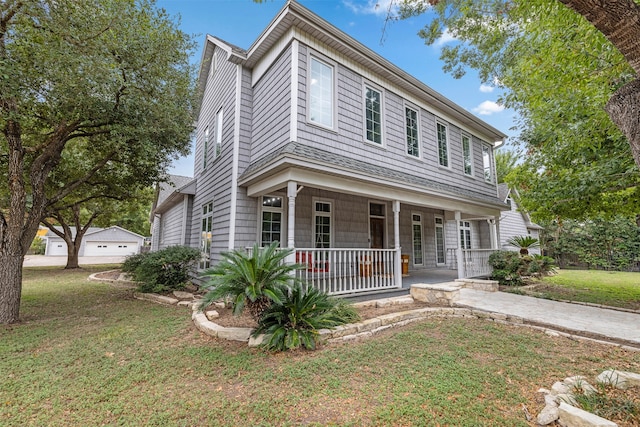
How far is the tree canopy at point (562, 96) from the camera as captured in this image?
4.70m

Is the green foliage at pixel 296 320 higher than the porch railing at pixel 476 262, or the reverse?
the porch railing at pixel 476 262

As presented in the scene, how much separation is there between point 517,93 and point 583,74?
166 centimetres

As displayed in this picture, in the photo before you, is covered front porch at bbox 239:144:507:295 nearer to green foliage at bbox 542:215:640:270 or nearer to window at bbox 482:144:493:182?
window at bbox 482:144:493:182

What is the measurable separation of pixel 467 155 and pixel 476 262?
4148 mm

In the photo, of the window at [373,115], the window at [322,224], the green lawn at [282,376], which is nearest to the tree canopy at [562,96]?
the window at [373,115]

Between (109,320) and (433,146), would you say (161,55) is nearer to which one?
(109,320)

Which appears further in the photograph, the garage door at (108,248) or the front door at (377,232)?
the garage door at (108,248)

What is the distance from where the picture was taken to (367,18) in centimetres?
629

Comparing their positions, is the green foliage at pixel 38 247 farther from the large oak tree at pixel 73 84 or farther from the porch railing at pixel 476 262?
the porch railing at pixel 476 262

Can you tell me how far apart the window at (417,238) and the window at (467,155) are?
2455 millimetres

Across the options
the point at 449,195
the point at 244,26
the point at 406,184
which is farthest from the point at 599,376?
the point at 244,26

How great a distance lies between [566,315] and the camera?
5352 millimetres

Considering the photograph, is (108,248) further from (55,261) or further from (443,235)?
(443,235)

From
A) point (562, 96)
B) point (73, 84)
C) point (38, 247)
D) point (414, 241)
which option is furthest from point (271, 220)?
point (38, 247)
